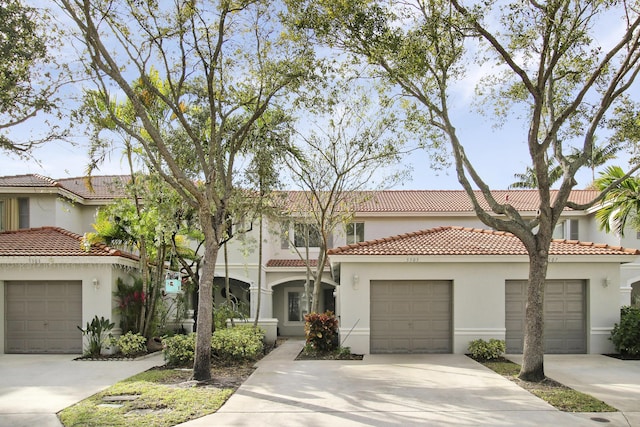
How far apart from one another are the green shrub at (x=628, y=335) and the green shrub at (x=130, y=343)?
43.5ft

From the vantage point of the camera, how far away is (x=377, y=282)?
17281mm

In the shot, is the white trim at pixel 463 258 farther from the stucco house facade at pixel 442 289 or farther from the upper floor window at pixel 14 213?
the upper floor window at pixel 14 213

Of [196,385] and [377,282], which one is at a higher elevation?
[377,282]

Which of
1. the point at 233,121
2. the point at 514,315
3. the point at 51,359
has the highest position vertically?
the point at 233,121

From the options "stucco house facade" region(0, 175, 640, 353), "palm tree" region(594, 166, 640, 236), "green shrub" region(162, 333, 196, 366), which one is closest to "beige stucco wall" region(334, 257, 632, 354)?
"stucco house facade" region(0, 175, 640, 353)

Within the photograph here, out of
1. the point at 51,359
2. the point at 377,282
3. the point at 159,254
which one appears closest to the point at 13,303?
the point at 51,359

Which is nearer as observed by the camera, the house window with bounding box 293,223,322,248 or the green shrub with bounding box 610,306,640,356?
the green shrub with bounding box 610,306,640,356

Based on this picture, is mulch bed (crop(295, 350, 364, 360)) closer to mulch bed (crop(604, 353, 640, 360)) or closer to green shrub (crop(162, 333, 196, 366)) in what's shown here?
green shrub (crop(162, 333, 196, 366))

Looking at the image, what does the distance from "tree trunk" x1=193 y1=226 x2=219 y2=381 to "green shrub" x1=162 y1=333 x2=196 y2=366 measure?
2.37m

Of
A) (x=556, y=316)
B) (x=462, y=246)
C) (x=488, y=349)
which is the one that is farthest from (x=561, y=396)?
(x=462, y=246)

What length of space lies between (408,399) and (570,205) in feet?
18.3

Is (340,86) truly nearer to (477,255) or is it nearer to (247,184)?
(247,184)

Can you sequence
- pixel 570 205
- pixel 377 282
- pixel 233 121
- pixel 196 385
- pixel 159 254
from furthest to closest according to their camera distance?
pixel 159 254 < pixel 377 282 < pixel 233 121 < pixel 570 205 < pixel 196 385

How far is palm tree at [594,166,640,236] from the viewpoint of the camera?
54.9 ft
